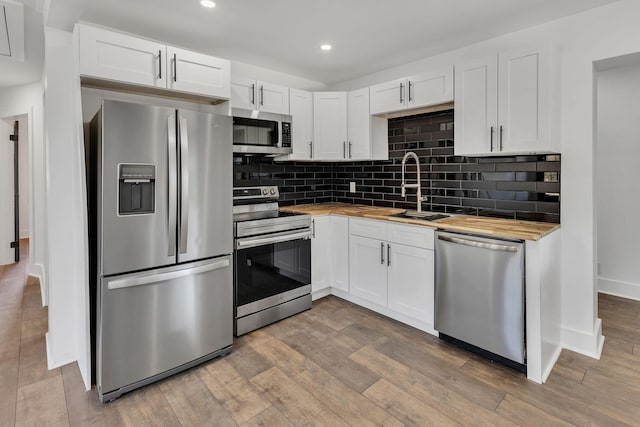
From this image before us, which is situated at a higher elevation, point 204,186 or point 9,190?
point 9,190

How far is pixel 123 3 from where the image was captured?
2.28 metres

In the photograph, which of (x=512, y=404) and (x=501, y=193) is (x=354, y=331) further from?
(x=501, y=193)

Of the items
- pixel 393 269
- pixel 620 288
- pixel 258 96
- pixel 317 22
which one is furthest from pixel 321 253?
pixel 620 288

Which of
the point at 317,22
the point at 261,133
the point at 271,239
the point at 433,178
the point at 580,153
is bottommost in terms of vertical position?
the point at 271,239

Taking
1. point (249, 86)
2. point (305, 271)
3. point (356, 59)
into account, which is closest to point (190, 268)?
point (305, 271)

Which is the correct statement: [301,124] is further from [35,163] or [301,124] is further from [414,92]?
[35,163]

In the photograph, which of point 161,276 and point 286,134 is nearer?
point 161,276

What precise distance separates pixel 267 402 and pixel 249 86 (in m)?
2.61

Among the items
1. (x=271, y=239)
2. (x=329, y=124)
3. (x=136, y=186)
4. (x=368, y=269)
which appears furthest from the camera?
(x=329, y=124)

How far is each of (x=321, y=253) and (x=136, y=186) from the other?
1921mm

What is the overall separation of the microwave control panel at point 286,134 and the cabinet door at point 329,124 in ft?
1.18

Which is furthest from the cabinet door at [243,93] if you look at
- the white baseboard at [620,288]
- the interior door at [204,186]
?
the white baseboard at [620,288]

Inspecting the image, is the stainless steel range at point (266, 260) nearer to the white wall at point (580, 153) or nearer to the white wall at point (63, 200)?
the white wall at point (63, 200)

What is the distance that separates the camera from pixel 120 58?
2.28 metres
